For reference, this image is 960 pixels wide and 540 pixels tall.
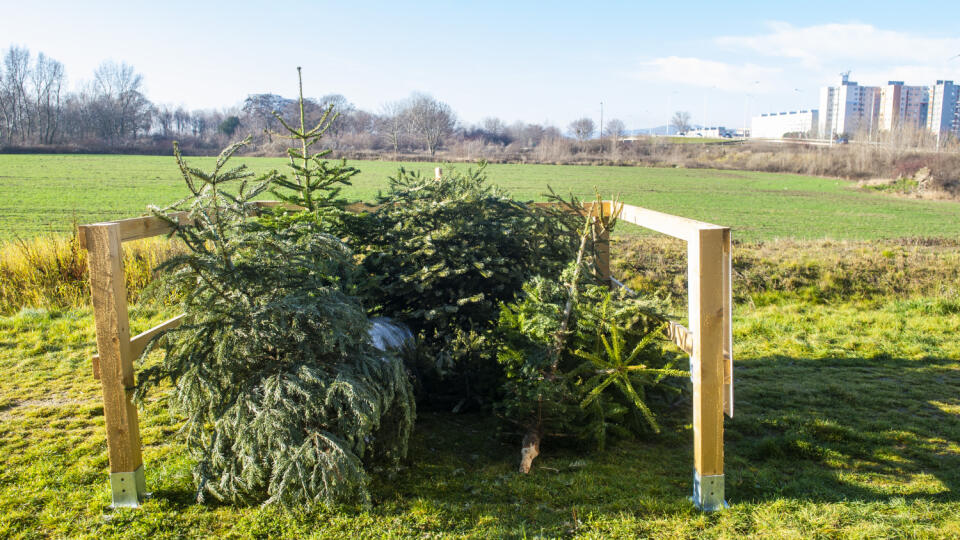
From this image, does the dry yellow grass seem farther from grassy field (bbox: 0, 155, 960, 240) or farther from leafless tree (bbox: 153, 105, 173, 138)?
leafless tree (bbox: 153, 105, 173, 138)

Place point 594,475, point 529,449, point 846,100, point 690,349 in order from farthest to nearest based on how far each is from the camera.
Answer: point 846,100 → point 529,449 → point 594,475 → point 690,349

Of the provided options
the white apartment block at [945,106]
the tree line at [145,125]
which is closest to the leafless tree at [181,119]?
the tree line at [145,125]

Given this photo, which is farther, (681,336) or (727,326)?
(681,336)

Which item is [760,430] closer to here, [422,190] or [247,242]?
[422,190]

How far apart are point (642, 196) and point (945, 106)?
142 metres

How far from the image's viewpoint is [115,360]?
11.7 feet

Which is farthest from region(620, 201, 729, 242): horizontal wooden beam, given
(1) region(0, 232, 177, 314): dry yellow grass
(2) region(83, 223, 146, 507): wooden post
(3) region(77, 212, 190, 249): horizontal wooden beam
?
(1) region(0, 232, 177, 314): dry yellow grass

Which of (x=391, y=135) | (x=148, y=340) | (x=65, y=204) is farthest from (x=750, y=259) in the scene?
(x=391, y=135)

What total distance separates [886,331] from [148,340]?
26.3ft

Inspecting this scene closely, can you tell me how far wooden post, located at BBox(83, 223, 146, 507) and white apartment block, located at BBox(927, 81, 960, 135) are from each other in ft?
547

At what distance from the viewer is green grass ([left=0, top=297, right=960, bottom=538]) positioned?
340cm

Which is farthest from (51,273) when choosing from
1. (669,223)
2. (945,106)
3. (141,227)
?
(945,106)

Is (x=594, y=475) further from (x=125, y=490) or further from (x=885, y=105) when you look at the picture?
(x=885, y=105)

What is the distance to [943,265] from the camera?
12570 mm
